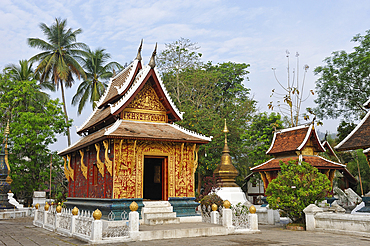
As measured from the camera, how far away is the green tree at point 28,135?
2648 centimetres

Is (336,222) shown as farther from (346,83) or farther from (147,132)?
(346,83)

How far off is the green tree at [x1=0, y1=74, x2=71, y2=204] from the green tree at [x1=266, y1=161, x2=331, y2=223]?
762 inches

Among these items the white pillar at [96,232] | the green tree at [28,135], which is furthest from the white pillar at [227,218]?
the green tree at [28,135]

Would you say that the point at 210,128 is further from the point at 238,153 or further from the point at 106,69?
the point at 106,69

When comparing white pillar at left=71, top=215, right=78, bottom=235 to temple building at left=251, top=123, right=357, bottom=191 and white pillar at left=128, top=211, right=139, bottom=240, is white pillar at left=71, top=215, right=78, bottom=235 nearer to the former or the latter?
white pillar at left=128, top=211, right=139, bottom=240

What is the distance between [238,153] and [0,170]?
1922 centimetres

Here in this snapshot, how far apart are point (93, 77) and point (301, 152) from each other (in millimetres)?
24767

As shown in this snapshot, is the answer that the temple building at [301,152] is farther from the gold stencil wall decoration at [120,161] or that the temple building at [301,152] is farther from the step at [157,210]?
the gold stencil wall decoration at [120,161]

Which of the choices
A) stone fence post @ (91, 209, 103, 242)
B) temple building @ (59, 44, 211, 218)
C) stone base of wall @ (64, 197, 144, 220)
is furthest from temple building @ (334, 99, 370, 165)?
stone fence post @ (91, 209, 103, 242)

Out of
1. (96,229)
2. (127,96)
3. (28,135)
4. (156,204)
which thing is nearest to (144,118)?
(127,96)

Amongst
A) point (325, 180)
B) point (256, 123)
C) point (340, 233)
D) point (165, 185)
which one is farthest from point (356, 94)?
point (165, 185)

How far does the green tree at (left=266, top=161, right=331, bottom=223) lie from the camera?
14.3 metres

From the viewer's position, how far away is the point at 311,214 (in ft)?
45.3

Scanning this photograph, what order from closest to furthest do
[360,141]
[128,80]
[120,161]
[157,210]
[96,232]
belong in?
[96,232], [120,161], [157,210], [360,141], [128,80]
